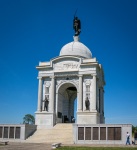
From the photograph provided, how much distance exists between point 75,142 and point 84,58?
51.1ft

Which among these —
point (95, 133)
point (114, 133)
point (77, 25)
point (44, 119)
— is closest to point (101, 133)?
point (95, 133)

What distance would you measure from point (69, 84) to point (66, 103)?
17.8 feet

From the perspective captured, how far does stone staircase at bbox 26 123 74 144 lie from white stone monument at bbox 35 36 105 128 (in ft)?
6.79

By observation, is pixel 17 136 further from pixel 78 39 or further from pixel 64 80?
pixel 78 39

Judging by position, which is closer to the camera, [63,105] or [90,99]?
[90,99]

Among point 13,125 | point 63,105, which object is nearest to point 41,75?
point 63,105

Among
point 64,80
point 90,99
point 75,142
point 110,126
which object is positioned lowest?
point 75,142

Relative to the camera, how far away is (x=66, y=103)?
46562mm

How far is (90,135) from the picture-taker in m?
30.8

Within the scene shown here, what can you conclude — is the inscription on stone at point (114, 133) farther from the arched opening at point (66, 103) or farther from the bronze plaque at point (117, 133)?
the arched opening at point (66, 103)

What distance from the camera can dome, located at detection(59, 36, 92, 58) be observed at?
146 ft

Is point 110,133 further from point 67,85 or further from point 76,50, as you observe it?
point 76,50

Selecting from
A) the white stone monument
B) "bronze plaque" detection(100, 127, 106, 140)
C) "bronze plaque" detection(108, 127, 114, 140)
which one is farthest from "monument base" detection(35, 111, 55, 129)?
"bronze plaque" detection(108, 127, 114, 140)

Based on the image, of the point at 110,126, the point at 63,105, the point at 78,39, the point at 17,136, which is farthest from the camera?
the point at 78,39
